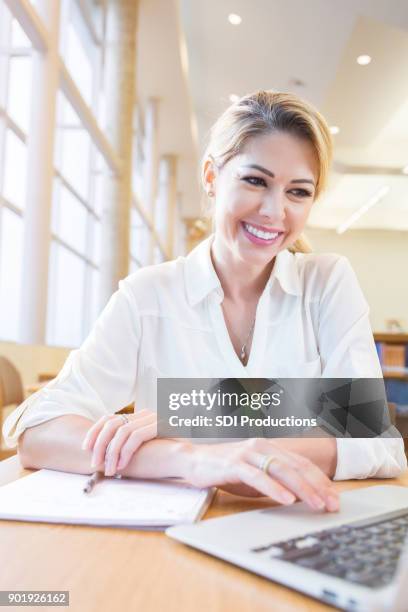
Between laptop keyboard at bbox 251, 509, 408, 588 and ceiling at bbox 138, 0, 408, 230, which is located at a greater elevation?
ceiling at bbox 138, 0, 408, 230

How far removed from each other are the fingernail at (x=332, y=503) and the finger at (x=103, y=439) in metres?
0.29

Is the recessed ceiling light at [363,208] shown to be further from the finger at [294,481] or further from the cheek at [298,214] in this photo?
the finger at [294,481]

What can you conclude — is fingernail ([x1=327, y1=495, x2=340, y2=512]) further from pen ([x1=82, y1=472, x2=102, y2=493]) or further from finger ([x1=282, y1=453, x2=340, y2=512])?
pen ([x1=82, y1=472, x2=102, y2=493])

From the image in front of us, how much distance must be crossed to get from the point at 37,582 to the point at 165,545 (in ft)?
0.41

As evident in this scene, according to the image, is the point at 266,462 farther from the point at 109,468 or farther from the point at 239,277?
the point at 239,277

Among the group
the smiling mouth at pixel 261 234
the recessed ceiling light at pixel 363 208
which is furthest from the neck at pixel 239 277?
the recessed ceiling light at pixel 363 208

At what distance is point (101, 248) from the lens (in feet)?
21.8

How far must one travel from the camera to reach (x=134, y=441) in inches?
30.7

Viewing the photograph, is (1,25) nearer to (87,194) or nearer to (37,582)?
(87,194)

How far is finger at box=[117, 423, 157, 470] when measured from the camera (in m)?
0.77

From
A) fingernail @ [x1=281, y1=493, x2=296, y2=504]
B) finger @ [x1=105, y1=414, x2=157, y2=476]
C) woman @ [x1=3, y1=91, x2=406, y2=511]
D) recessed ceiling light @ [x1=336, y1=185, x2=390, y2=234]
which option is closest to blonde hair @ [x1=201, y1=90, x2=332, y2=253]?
woman @ [x1=3, y1=91, x2=406, y2=511]

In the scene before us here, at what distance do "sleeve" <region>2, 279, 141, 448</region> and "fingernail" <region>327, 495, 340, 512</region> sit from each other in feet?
1.49

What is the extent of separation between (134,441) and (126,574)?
31cm

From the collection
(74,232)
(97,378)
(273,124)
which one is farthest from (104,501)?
(74,232)
